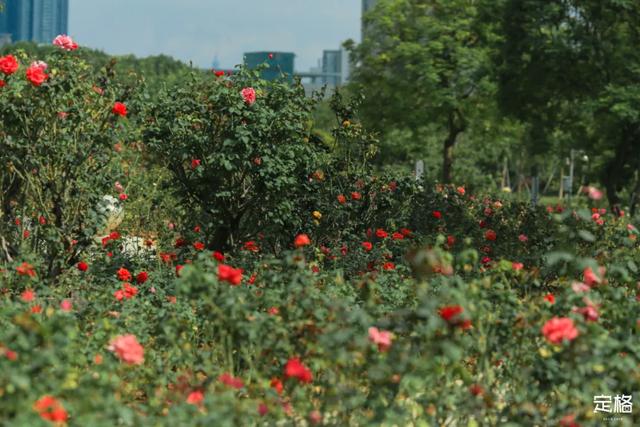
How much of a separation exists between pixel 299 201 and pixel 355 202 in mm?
699

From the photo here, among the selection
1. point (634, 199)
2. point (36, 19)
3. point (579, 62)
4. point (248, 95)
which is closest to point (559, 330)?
point (248, 95)

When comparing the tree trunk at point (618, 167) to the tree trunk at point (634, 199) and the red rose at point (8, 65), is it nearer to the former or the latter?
the tree trunk at point (634, 199)

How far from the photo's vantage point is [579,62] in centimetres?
1628

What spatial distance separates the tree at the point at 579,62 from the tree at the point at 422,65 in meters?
6.05

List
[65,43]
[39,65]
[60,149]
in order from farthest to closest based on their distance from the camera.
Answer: [65,43] → [60,149] → [39,65]

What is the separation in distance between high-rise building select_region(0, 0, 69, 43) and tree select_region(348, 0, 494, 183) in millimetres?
158474

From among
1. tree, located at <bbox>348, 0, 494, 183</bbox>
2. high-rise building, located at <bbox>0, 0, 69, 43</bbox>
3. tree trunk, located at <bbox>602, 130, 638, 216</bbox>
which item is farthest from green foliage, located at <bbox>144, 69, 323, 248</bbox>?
high-rise building, located at <bbox>0, 0, 69, 43</bbox>

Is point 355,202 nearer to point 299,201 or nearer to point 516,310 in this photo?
point 299,201

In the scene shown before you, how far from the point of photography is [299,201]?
853 cm

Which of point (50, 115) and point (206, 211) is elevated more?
point (50, 115)

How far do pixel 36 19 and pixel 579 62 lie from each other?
181450 mm

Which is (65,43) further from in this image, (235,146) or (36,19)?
(36,19)

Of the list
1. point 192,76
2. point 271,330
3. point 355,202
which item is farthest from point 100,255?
point 271,330

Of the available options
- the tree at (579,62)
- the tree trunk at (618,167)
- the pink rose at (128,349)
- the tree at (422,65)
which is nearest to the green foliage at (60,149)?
the pink rose at (128,349)
